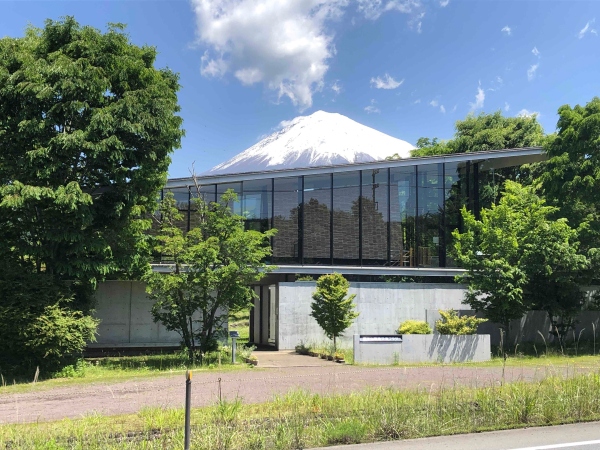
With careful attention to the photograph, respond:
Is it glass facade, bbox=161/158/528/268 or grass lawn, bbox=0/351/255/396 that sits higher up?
glass facade, bbox=161/158/528/268

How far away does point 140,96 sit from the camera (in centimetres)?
1441

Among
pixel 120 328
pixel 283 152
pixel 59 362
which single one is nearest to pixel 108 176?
pixel 59 362

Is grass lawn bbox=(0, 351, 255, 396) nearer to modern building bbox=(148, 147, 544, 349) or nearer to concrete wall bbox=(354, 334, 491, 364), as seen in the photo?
concrete wall bbox=(354, 334, 491, 364)

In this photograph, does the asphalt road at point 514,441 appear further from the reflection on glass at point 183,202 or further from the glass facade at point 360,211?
the reflection on glass at point 183,202

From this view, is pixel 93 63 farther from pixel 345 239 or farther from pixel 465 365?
pixel 465 365

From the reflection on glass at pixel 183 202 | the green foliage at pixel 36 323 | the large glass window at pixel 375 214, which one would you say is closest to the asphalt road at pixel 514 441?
the green foliage at pixel 36 323

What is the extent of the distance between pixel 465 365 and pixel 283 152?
66.4 m

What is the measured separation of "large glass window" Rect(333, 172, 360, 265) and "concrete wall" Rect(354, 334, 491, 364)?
649cm

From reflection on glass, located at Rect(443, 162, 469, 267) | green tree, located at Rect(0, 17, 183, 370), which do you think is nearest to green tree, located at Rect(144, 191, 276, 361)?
green tree, located at Rect(0, 17, 183, 370)

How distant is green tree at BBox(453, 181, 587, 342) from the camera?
17.7 metres

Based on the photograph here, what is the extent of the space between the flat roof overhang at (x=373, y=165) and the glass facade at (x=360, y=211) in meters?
0.22

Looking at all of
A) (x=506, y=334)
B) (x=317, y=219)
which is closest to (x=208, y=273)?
(x=317, y=219)

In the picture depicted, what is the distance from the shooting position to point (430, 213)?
23641mm

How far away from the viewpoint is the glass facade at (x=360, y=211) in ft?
71.7
